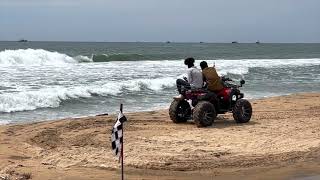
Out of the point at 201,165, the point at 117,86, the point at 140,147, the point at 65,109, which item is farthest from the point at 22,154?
the point at 117,86

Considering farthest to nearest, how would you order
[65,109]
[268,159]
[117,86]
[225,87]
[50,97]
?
[117,86], [50,97], [65,109], [225,87], [268,159]

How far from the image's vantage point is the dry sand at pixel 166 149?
795 cm

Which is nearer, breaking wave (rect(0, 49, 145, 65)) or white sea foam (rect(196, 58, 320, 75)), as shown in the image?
white sea foam (rect(196, 58, 320, 75))

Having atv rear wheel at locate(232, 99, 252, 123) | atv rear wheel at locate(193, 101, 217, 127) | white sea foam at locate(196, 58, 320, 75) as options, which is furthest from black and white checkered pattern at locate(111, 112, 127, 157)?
white sea foam at locate(196, 58, 320, 75)

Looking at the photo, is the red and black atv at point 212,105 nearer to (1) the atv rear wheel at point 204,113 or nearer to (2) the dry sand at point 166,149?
(1) the atv rear wheel at point 204,113

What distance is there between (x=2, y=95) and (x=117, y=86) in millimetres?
5745

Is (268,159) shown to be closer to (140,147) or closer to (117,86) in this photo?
(140,147)

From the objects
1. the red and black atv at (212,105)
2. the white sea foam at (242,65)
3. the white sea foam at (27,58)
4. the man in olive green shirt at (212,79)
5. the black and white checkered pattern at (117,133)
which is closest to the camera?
the black and white checkered pattern at (117,133)

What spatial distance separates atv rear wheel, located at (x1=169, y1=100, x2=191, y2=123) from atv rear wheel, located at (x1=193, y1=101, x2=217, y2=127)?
0.67 m

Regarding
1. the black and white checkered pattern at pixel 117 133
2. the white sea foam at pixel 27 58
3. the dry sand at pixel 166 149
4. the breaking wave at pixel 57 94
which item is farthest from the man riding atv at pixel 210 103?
the white sea foam at pixel 27 58

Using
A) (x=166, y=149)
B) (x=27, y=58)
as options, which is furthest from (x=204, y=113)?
(x=27, y=58)

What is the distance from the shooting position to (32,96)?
690 inches

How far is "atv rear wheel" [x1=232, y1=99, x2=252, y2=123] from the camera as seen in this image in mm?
12047

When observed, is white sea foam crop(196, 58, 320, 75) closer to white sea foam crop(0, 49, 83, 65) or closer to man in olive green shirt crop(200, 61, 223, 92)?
white sea foam crop(0, 49, 83, 65)
